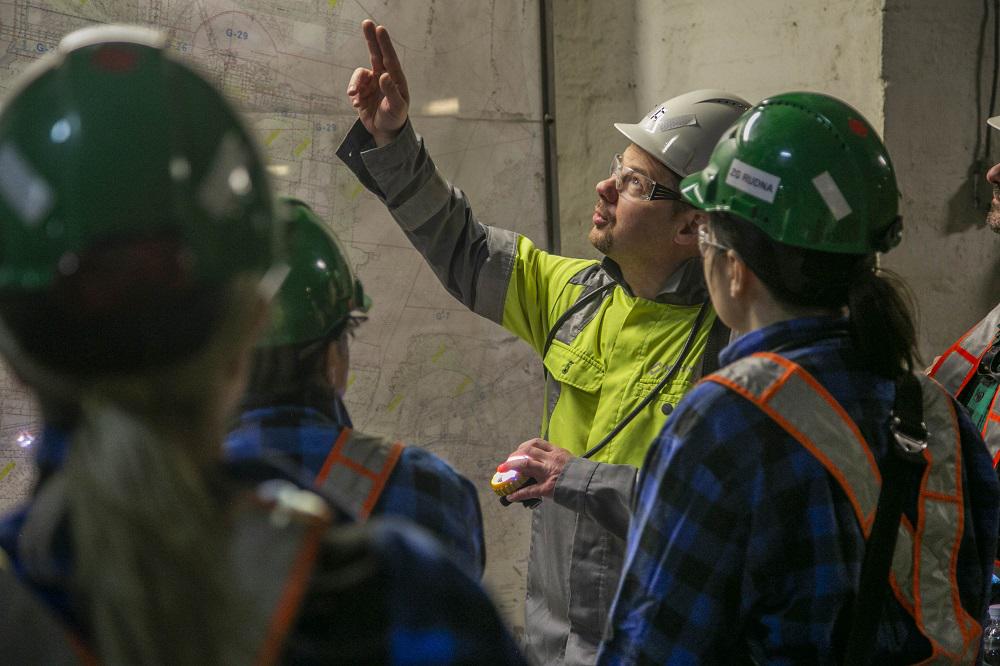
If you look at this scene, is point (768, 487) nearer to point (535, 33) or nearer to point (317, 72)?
point (317, 72)

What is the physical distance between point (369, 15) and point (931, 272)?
1.76m

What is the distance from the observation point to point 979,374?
2273 mm

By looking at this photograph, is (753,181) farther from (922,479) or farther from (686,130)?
(686,130)

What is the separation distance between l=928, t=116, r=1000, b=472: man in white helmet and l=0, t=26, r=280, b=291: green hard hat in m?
1.95

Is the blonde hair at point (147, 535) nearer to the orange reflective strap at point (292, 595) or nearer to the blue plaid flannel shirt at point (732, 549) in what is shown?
the orange reflective strap at point (292, 595)

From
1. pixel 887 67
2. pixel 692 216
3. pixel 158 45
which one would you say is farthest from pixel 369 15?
pixel 158 45

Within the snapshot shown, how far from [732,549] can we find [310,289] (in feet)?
1.94

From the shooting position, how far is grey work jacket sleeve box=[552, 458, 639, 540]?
6.04ft

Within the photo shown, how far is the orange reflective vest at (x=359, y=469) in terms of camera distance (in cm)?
101

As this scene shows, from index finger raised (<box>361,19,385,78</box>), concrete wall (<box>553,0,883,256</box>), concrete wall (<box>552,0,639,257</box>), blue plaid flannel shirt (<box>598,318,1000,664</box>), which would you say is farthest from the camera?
concrete wall (<box>552,0,639,257</box>)

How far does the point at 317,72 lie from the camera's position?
2.86 meters

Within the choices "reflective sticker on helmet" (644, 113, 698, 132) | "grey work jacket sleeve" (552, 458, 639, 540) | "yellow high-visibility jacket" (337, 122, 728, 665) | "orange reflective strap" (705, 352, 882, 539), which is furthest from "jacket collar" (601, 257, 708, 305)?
"orange reflective strap" (705, 352, 882, 539)

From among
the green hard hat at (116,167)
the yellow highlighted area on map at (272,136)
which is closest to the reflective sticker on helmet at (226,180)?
the green hard hat at (116,167)

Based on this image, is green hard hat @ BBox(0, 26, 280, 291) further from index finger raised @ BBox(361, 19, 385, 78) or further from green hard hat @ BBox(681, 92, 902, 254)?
index finger raised @ BBox(361, 19, 385, 78)
